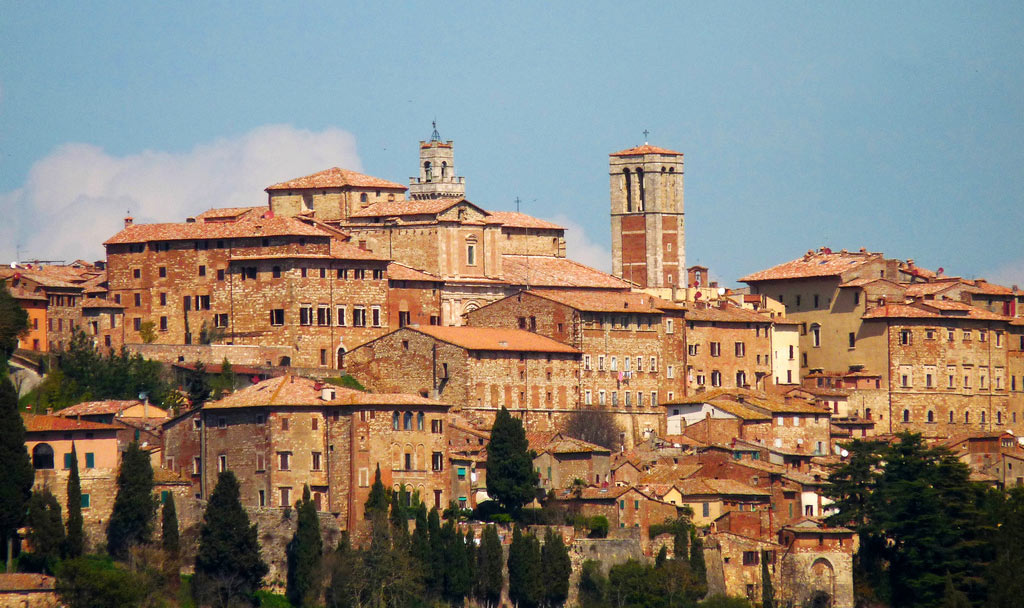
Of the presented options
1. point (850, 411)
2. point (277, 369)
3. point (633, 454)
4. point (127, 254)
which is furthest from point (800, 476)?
point (127, 254)

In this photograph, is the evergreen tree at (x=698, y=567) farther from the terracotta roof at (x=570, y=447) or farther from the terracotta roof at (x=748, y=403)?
the terracotta roof at (x=748, y=403)

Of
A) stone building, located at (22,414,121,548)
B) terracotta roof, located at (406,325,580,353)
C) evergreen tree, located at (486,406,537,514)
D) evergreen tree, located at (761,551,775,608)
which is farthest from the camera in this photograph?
terracotta roof, located at (406,325,580,353)

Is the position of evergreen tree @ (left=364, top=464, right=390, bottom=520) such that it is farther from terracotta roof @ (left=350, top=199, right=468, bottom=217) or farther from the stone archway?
terracotta roof @ (left=350, top=199, right=468, bottom=217)

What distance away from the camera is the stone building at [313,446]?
7569cm

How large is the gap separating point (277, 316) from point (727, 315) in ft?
61.9

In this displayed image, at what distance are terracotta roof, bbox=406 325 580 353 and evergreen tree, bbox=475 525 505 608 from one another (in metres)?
12.5

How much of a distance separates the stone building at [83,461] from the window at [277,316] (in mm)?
13754

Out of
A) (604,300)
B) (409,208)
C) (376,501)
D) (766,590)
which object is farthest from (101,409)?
(604,300)

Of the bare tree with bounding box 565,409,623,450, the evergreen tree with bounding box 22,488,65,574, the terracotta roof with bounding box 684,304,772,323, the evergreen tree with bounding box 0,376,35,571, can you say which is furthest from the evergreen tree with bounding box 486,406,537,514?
the terracotta roof with bounding box 684,304,772,323

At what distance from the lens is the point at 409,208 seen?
96375mm

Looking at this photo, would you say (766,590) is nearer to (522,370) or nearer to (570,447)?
(570,447)

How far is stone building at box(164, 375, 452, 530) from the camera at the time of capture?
75688 millimetres

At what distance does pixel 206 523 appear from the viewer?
237 ft

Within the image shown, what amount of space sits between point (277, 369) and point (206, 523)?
547 inches
